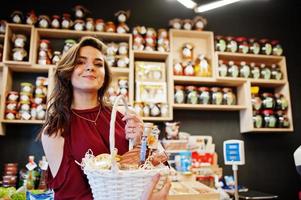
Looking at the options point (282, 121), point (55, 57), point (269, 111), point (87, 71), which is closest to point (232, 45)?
point (269, 111)

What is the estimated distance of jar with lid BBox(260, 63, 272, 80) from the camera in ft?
9.46

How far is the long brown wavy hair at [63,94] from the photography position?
1.00 m

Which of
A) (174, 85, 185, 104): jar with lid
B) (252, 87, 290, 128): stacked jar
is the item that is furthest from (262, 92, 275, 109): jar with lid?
(174, 85, 185, 104): jar with lid

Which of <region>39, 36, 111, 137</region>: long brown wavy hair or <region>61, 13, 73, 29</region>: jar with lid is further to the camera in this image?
<region>61, 13, 73, 29</region>: jar with lid

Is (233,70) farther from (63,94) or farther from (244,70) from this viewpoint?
(63,94)

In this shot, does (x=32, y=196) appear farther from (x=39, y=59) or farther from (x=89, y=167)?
(x=39, y=59)

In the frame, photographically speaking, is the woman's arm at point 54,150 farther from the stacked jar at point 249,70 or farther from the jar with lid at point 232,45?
the jar with lid at point 232,45

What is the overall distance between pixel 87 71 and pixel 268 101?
2287 mm

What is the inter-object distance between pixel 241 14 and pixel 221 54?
84cm

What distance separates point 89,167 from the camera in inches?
27.9

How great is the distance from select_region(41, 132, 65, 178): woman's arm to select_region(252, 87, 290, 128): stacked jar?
228cm

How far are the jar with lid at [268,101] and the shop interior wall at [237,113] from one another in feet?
1.07

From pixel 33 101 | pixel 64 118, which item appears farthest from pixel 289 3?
pixel 64 118

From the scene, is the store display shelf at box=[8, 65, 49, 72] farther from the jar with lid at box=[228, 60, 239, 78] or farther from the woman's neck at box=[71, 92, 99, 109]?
the jar with lid at box=[228, 60, 239, 78]
